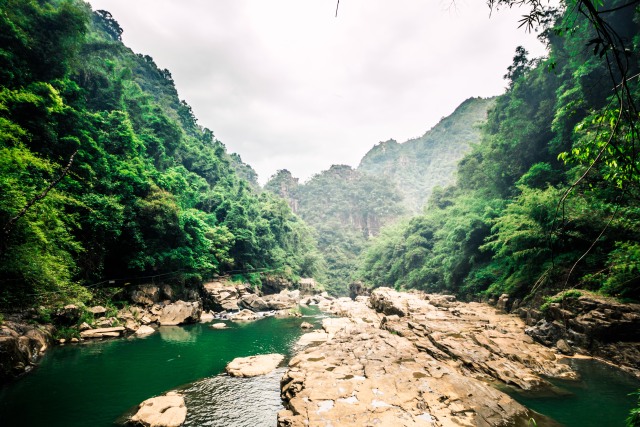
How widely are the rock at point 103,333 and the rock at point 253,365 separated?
7.36 metres

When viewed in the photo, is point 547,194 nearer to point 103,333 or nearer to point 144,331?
point 144,331

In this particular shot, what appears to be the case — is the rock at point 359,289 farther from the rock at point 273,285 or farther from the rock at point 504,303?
the rock at point 504,303

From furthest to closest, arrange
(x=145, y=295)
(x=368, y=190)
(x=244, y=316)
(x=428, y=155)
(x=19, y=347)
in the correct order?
(x=428, y=155) → (x=368, y=190) → (x=244, y=316) → (x=145, y=295) → (x=19, y=347)

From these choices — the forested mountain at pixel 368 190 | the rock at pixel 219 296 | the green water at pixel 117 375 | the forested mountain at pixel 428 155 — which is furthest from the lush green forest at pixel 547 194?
the forested mountain at pixel 428 155

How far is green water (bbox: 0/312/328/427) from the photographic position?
723cm

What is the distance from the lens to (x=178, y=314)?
17844mm

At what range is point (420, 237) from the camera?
33312mm

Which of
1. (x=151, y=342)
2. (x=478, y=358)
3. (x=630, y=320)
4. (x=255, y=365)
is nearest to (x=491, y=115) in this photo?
(x=630, y=320)

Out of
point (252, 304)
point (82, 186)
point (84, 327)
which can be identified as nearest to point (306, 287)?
point (252, 304)

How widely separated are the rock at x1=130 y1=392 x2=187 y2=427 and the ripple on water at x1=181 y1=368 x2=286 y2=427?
242mm

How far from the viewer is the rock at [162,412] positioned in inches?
269

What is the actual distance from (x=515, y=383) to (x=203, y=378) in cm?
994

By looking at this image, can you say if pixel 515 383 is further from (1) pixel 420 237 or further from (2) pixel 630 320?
(1) pixel 420 237

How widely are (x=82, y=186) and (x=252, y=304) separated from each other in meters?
15.4
